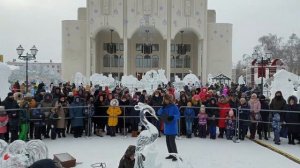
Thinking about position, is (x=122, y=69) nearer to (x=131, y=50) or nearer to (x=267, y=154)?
(x=131, y=50)

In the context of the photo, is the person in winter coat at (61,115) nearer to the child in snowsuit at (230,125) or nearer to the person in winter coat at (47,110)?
the person in winter coat at (47,110)

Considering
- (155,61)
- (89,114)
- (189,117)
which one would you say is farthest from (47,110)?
(155,61)

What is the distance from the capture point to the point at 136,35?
5106 cm

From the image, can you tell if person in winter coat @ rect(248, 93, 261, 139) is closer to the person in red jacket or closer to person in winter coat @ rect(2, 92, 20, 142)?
the person in red jacket

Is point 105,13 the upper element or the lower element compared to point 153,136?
upper

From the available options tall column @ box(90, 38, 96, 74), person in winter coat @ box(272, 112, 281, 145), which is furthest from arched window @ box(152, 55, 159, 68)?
person in winter coat @ box(272, 112, 281, 145)

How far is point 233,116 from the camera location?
436 inches

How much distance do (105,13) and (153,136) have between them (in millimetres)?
40503

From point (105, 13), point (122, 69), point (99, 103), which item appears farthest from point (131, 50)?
point (99, 103)

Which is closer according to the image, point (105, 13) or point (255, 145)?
point (255, 145)

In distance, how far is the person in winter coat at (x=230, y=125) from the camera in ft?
36.2

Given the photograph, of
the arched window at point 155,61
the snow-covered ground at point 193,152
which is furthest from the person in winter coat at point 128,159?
the arched window at point 155,61

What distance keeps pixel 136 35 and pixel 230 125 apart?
4114 cm

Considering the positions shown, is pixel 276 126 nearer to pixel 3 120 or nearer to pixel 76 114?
pixel 76 114
